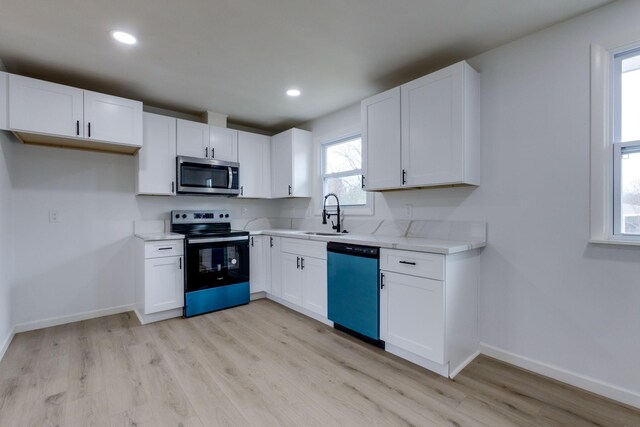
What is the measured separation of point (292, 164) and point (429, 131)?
6.50 feet

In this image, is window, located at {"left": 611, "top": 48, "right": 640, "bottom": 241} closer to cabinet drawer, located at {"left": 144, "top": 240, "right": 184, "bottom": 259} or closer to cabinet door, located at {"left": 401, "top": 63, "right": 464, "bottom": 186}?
cabinet door, located at {"left": 401, "top": 63, "right": 464, "bottom": 186}

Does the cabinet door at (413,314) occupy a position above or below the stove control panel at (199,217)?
below

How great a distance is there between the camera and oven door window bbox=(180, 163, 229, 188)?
11.2 ft

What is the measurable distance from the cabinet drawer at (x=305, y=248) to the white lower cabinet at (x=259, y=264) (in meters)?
0.39

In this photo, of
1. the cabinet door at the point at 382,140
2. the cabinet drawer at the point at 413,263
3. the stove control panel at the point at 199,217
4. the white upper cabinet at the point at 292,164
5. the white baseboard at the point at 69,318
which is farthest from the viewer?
the white upper cabinet at the point at 292,164

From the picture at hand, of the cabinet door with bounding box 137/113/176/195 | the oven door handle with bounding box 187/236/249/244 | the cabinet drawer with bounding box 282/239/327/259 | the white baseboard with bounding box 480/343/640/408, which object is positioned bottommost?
the white baseboard with bounding box 480/343/640/408

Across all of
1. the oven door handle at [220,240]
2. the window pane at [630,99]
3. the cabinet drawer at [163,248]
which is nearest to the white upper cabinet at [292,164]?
the oven door handle at [220,240]

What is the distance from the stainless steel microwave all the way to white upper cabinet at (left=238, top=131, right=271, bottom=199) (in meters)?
0.19

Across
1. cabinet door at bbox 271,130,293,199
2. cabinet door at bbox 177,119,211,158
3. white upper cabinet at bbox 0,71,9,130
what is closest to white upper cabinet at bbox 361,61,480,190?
cabinet door at bbox 271,130,293,199

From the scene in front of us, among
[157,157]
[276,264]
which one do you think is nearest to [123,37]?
[157,157]

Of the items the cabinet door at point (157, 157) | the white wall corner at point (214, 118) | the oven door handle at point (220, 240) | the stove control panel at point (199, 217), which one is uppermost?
the white wall corner at point (214, 118)

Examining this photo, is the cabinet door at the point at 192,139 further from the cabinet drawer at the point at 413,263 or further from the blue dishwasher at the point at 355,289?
the cabinet drawer at the point at 413,263

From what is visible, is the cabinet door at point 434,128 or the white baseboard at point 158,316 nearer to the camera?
the cabinet door at point 434,128

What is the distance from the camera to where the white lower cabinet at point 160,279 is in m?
3.01
